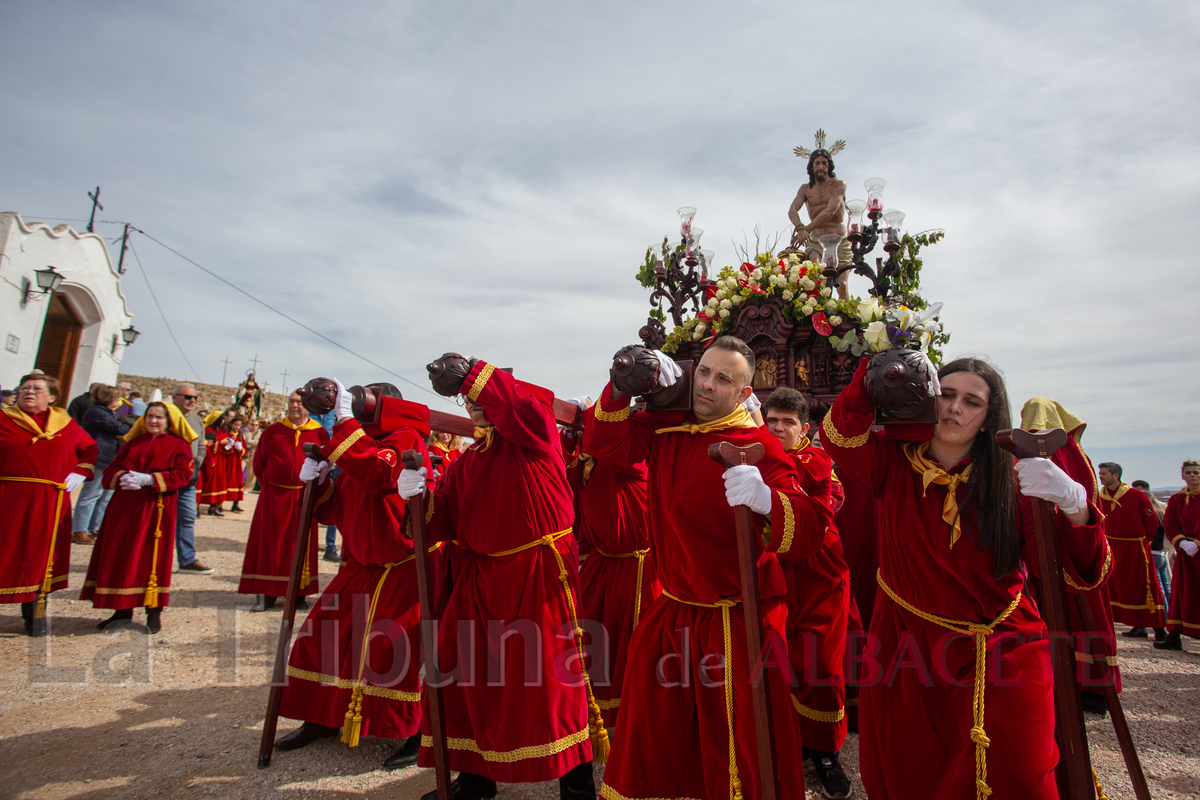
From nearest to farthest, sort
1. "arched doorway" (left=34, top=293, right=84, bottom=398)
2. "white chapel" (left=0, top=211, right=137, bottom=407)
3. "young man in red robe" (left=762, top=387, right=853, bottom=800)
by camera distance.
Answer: "young man in red robe" (left=762, top=387, right=853, bottom=800), "white chapel" (left=0, top=211, right=137, bottom=407), "arched doorway" (left=34, top=293, right=84, bottom=398)

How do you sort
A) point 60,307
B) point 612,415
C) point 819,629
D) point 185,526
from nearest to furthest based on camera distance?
point 612,415 < point 819,629 < point 185,526 < point 60,307

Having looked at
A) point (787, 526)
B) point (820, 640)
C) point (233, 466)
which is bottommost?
point (820, 640)

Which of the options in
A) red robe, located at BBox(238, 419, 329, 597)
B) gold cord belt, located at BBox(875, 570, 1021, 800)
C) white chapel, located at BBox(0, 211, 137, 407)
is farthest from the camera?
white chapel, located at BBox(0, 211, 137, 407)

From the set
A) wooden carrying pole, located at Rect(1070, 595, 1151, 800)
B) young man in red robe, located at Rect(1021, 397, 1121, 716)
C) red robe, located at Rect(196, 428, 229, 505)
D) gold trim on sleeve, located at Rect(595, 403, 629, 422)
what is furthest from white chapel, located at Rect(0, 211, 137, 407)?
wooden carrying pole, located at Rect(1070, 595, 1151, 800)

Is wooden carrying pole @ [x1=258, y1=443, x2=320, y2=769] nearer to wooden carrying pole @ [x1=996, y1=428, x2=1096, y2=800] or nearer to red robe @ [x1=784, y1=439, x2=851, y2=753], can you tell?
red robe @ [x1=784, y1=439, x2=851, y2=753]

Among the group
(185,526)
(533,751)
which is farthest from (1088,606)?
(185,526)

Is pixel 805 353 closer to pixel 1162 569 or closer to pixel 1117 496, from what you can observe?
pixel 1117 496

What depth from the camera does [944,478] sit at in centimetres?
261

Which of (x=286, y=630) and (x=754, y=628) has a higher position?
(x=754, y=628)

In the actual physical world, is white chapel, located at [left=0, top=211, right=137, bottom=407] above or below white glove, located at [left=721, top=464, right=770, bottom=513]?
above

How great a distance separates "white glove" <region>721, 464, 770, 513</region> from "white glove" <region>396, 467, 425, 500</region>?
5.57 ft

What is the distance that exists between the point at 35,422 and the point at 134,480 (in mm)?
981

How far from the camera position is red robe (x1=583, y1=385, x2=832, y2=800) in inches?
98.5

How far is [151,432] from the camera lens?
21.3ft
